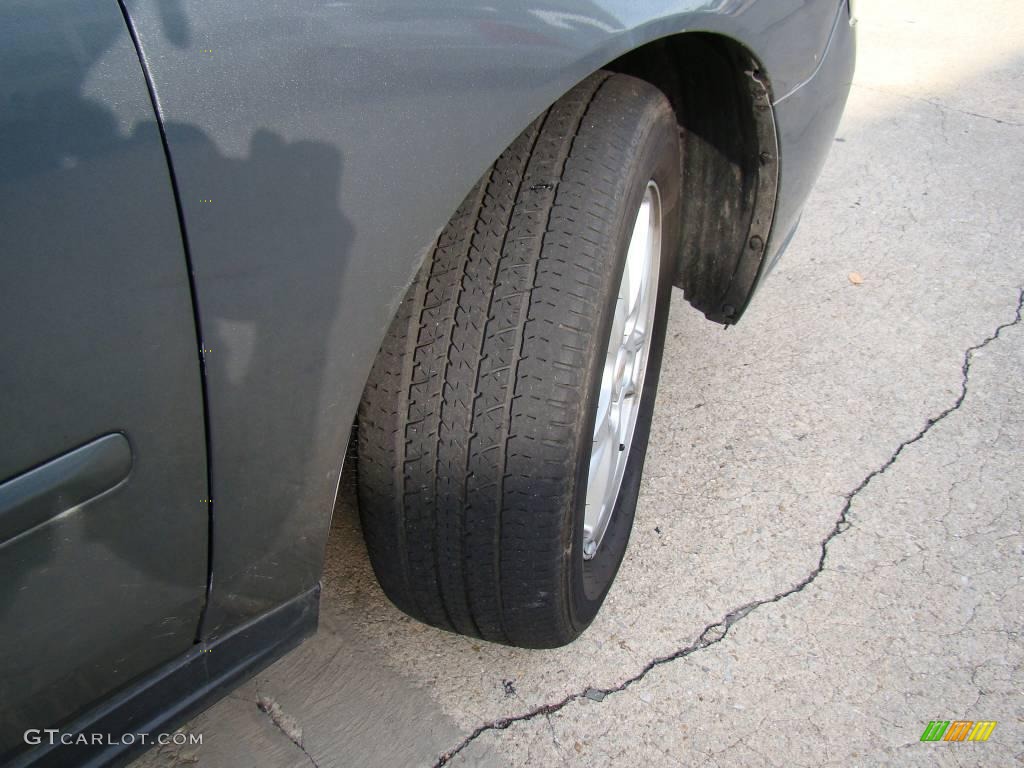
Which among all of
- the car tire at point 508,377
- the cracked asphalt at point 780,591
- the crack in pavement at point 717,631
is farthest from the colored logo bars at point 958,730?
the car tire at point 508,377

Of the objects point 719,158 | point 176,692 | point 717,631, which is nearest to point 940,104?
point 719,158

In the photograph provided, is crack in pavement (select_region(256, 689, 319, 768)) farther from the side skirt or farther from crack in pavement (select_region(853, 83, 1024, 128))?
crack in pavement (select_region(853, 83, 1024, 128))

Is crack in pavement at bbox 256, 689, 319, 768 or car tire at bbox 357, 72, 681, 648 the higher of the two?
car tire at bbox 357, 72, 681, 648

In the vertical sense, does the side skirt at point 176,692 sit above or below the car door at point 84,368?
below

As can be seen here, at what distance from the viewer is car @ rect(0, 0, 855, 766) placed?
87cm

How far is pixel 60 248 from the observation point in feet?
2.76

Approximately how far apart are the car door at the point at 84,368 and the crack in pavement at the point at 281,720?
670 mm

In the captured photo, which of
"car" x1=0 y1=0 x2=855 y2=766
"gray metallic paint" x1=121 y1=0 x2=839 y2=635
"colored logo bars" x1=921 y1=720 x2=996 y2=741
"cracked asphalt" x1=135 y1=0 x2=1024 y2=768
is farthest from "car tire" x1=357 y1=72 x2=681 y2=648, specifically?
"colored logo bars" x1=921 y1=720 x2=996 y2=741

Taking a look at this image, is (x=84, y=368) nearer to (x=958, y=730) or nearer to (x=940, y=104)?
(x=958, y=730)

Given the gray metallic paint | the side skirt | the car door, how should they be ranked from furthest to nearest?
1. the side skirt
2. the gray metallic paint
3. the car door

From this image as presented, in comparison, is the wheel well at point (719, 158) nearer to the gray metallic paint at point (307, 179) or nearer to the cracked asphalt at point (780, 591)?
the cracked asphalt at point (780, 591)

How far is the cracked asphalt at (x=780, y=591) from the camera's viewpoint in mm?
1690

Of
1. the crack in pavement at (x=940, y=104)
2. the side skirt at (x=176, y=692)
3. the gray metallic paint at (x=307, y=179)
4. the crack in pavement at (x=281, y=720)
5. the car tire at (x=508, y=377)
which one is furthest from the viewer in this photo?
the crack in pavement at (x=940, y=104)

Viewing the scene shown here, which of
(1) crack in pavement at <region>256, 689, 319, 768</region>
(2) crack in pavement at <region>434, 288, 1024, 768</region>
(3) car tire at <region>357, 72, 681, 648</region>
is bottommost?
(1) crack in pavement at <region>256, 689, 319, 768</region>
